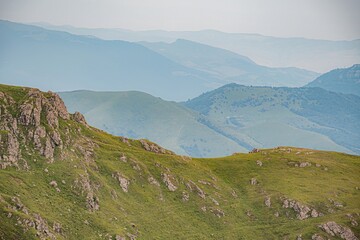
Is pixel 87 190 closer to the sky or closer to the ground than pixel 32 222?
closer to the sky

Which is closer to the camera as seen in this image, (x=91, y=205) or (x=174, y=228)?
(x=91, y=205)

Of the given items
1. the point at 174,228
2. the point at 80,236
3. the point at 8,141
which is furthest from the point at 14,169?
the point at 174,228

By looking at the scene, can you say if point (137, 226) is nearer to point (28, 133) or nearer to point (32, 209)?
point (32, 209)

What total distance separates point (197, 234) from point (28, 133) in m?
76.2

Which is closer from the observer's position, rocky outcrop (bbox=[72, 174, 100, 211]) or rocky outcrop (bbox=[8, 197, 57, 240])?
rocky outcrop (bbox=[8, 197, 57, 240])

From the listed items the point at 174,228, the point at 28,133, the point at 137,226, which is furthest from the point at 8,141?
the point at 174,228

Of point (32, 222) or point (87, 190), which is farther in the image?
point (87, 190)

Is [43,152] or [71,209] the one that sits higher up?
[43,152]

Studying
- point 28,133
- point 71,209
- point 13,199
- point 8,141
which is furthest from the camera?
point 28,133

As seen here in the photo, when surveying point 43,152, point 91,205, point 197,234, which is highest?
point 43,152

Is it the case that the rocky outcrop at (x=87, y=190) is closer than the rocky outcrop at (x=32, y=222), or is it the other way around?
the rocky outcrop at (x=32, y=222)

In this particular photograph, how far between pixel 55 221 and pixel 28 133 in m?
49.9

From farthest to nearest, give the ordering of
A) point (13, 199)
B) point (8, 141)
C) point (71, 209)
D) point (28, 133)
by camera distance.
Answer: point (28, 133), point (8, 141), point (71, 209), point (13, 199)

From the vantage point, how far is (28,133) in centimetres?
19675
